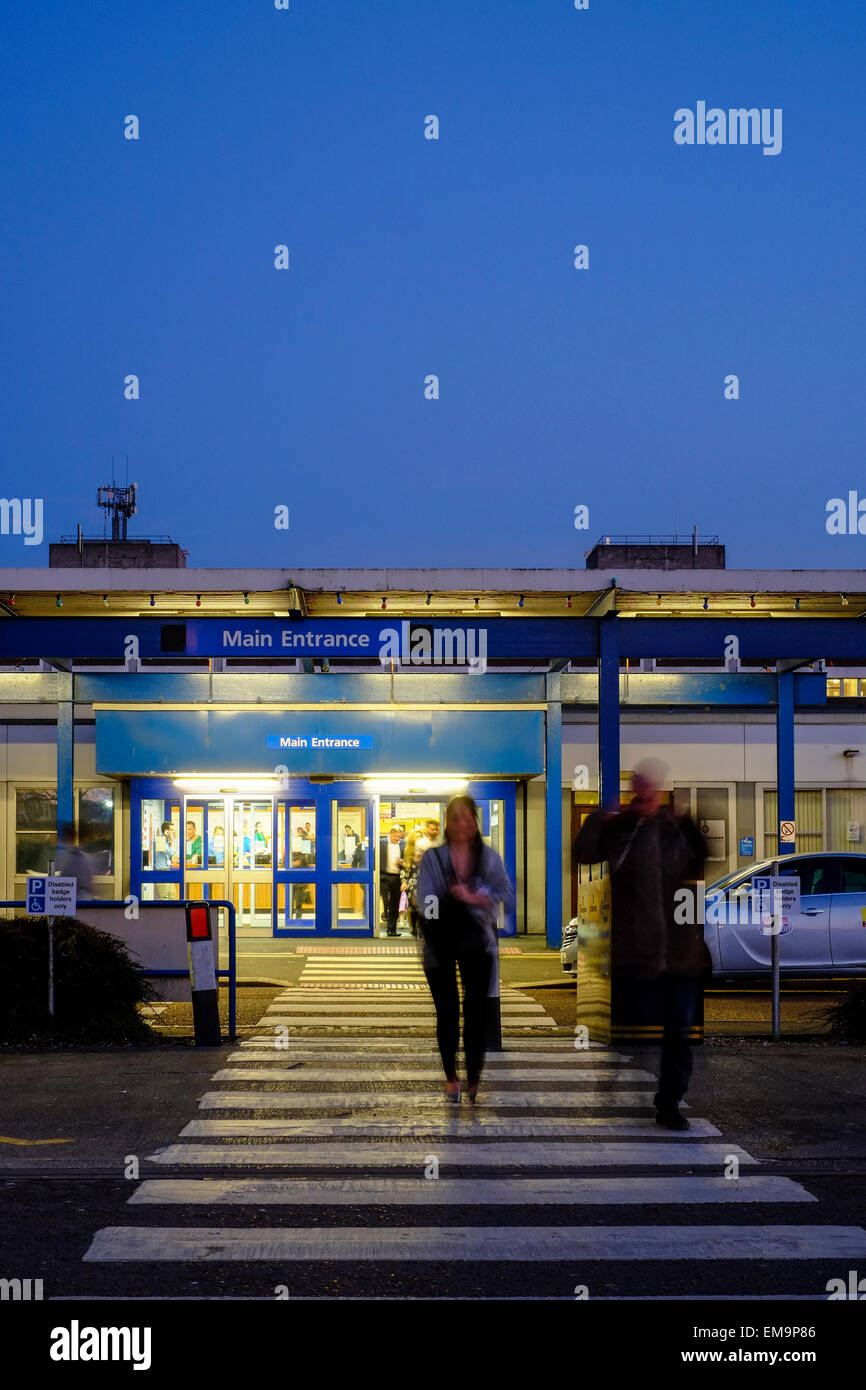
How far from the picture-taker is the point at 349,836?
23.0m

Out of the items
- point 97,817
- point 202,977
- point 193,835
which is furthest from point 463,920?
point 97,817

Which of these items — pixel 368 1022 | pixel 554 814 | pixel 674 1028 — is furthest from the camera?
pixel 554 814

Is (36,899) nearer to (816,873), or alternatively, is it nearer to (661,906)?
(661,906)

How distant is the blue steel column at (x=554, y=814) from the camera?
21406mm

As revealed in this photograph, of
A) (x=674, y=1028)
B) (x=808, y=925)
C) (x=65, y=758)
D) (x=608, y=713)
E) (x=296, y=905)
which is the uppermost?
(x=608, y=713)

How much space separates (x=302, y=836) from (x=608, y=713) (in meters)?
9.83

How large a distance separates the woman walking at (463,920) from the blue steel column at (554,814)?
44.1ft

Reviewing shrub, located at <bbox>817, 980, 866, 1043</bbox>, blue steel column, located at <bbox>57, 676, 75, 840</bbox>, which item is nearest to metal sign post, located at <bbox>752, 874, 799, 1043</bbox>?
shrub, located at <bbox>817, 980, 866, 1043</bbox>

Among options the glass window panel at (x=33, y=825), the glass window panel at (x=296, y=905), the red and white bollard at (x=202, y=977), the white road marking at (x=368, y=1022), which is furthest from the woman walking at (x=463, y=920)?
the glass window panel at (x=33, y=825)

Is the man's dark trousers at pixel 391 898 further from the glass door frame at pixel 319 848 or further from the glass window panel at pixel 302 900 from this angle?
the glass window panel at pixel 302 900

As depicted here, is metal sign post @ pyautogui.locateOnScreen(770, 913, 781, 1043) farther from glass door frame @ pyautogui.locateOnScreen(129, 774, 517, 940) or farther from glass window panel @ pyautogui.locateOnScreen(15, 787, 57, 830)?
glass window panel @ pyautogui.locateOnScreen(15, 787, 57, 830)

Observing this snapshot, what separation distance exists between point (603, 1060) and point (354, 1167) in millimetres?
3465

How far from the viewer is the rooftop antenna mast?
51.2m
